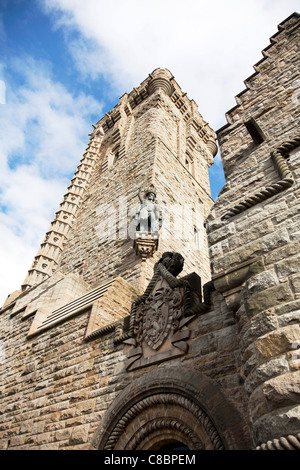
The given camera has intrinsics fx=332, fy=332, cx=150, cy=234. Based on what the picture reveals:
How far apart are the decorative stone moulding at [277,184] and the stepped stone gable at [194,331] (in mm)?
13

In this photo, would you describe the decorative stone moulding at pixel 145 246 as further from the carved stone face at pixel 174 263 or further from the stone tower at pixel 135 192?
the carved stone face at pixel 174 263

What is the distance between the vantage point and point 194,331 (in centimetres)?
420

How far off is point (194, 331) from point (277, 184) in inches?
80.4

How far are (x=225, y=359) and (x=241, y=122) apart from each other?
3702 mm

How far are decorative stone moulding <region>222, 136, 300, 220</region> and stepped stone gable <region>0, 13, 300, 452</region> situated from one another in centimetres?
1

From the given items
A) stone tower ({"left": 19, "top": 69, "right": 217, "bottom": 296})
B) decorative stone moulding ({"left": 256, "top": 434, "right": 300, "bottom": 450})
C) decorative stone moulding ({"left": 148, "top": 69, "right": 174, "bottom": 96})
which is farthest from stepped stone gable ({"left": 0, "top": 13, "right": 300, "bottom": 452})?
decorative stone moulding ({"left": 148, "top": 69, "right": 174, "bottom": 96})

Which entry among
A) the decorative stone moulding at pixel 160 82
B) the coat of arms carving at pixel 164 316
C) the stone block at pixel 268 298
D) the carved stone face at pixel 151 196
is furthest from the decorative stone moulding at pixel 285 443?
the decorative stone moulding at pixel 160 82

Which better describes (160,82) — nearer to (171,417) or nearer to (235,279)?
(235,279)

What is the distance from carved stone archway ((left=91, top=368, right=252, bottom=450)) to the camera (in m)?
3.20

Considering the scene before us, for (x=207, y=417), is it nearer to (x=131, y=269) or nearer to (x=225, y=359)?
(x=225, y=359)

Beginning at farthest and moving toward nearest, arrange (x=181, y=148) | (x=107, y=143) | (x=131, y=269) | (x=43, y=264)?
(x=107, y=143), (x=181, y=148), (x=43, y=264), (x=131, y=269)

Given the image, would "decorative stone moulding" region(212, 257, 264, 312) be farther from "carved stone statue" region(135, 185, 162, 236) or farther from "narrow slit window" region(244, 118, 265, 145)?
"carved stone statue" region(135, 185, 162, 236)

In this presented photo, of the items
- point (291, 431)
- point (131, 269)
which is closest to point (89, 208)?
point (131, 269)

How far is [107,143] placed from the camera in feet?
65.2
